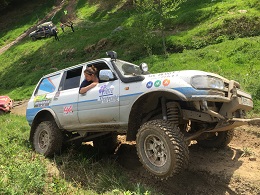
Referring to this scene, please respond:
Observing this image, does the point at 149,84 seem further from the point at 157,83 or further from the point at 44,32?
the point at 44,32

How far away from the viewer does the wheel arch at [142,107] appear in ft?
16.6

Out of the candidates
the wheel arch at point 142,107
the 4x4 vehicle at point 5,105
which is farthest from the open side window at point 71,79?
the 4x4 vehicle at point 5,105

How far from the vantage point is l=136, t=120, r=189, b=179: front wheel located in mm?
4520

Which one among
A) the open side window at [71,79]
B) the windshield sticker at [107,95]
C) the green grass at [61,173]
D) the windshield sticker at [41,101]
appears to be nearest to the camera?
the green grass at [61,173]

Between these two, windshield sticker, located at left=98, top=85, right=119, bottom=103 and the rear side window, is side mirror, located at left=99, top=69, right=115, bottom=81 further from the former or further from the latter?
the rear side window

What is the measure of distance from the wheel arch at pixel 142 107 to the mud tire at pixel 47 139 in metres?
2.17

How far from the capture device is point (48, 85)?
24.5 ft

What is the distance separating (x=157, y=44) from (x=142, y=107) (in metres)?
14.8

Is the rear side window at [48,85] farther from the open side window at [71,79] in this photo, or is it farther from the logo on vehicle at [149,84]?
the logo on vehicle at [149,84]

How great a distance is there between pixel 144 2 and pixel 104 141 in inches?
561

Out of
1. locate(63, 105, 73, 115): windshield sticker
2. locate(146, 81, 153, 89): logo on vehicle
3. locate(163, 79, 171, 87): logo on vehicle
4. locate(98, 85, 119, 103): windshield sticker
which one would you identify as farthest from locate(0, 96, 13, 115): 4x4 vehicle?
locate(163, 79, 171, 87): logo on vehicle

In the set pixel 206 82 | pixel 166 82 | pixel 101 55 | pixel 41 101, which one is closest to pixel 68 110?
pixel 41 101

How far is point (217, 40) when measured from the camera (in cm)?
1716

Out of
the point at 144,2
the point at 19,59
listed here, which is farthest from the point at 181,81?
the point at 19,59
